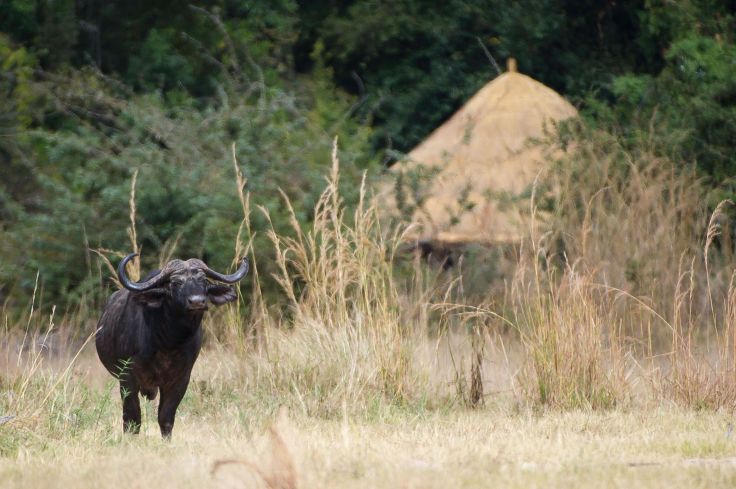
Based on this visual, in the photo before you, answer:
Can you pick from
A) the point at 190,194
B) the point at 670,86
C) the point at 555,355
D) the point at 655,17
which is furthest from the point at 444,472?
the point at 655,17

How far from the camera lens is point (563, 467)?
6.76 meters

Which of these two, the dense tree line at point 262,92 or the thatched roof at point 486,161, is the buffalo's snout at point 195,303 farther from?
the thatched roof at point 486,161

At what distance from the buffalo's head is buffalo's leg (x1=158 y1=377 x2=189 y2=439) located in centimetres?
57

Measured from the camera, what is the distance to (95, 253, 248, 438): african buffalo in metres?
8.65

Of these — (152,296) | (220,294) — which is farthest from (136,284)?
(220,294)

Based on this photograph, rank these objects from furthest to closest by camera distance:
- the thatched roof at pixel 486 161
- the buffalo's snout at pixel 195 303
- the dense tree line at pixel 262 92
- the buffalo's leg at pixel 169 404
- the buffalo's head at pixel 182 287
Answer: the thatched roof at pixel 486 161 < the dense tree line at pixel 262 92 < the buffalo's leg at pixel 169 404 < the buffalo's head at pixel 182 287 < the buffalo's snout at pixel 195 303

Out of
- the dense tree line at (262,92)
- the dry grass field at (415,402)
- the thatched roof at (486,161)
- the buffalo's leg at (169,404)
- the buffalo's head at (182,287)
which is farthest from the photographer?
the thatched roof at (486,161)

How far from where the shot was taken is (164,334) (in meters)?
8.79

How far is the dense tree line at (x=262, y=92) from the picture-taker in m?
15.8

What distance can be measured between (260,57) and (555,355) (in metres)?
17.2

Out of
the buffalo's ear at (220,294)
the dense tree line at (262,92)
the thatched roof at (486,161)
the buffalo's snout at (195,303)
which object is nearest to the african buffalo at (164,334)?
the buffalo's ear at (220,294)

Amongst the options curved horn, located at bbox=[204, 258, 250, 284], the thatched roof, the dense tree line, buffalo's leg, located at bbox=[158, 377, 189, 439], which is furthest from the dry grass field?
the thatched roof

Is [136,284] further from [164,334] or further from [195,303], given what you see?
[195,303]

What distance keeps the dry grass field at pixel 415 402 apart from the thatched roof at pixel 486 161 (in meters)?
4.06
